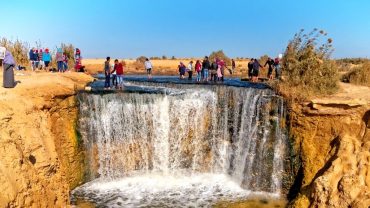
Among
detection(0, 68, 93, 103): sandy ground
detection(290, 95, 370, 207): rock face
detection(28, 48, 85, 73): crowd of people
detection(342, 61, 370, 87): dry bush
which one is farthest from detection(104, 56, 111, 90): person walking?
detection(342, 61, 370, 87): dry bush

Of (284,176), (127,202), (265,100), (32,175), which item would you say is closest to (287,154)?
(284,176)

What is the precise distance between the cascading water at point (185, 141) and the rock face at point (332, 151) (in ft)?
3.17

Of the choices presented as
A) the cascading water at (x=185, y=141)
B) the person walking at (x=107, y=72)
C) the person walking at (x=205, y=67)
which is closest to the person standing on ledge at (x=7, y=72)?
the cascading water at (x=185, y=141)

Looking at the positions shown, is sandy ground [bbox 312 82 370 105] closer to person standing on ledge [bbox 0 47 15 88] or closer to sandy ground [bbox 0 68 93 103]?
sandy ground [bbox 0 68 93 103]

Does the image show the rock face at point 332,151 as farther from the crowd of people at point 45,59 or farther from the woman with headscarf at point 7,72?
the crowd of people at point 45,59

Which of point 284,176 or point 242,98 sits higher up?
point 242,98

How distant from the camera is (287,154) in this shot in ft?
52.6

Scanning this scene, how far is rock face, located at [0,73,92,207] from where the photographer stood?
11.7 m

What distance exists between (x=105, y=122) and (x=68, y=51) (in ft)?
44.1

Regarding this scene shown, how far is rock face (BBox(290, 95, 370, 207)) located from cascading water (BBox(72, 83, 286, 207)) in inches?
38.0

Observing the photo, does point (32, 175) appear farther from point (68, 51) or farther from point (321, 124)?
point (68, 51)

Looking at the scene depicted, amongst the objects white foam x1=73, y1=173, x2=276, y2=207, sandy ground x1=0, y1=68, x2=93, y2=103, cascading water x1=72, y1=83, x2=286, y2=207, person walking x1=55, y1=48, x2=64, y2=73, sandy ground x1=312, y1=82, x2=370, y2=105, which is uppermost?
person walking x1=55, y1=48, x2=64, y2=73

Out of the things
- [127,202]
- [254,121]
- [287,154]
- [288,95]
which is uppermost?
[288,95]

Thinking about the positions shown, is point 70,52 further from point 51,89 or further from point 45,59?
point 51,89
